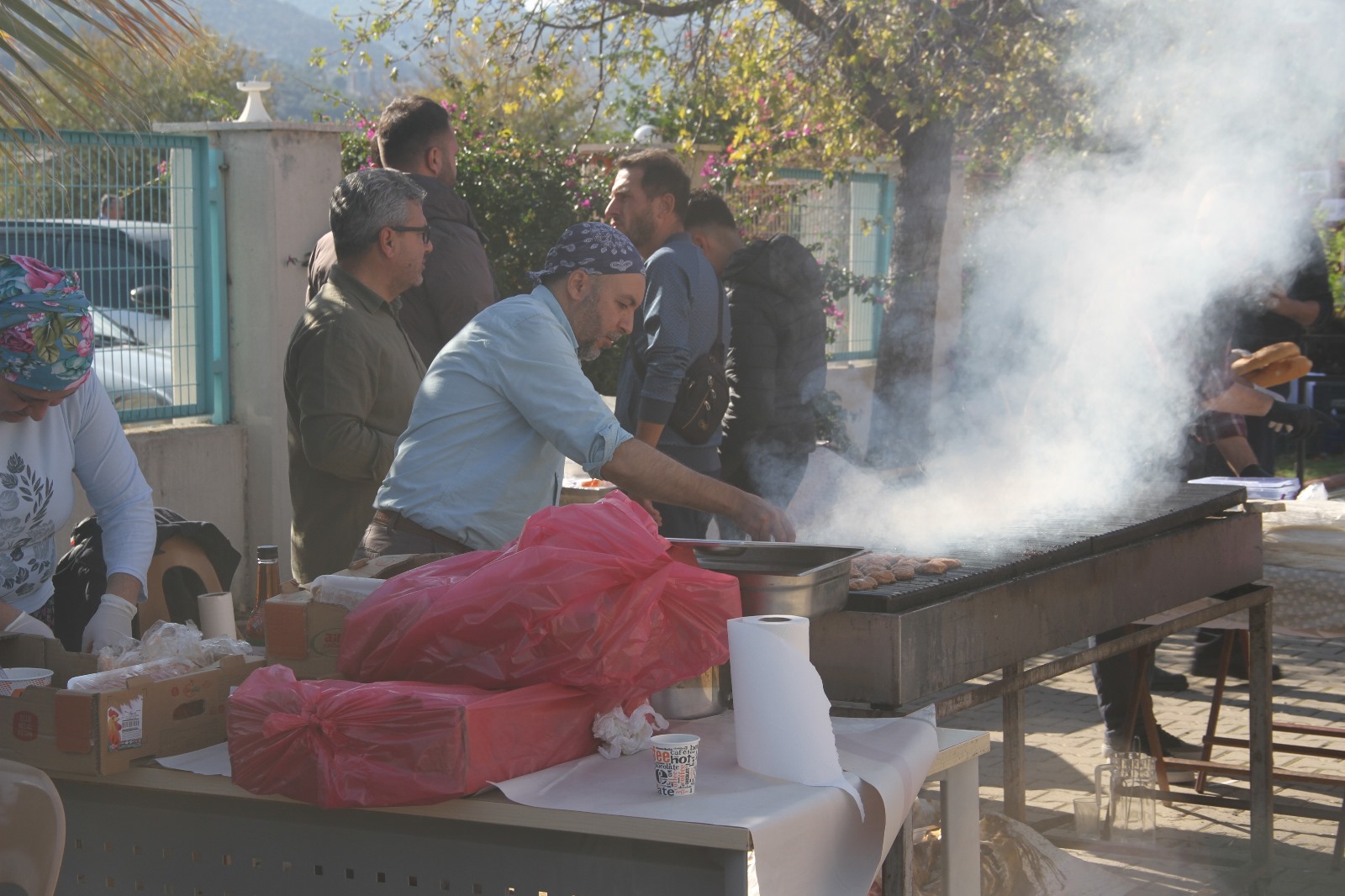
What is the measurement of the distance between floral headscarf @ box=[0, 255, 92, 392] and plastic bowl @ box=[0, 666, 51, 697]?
654mm

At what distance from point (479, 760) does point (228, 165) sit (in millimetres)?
6136

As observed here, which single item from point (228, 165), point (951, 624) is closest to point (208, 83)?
point (228, 165)

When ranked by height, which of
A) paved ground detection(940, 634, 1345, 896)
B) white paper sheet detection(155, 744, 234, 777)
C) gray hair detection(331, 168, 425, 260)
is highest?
gray hair detection(331, 168, 425, 260)

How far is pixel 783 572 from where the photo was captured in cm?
291

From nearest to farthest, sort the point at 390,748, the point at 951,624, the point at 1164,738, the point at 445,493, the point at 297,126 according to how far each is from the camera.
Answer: the point at 390,748 < the point at 951,624 < the point at 445,493 < the point at 1164,738 < the point at 297,126

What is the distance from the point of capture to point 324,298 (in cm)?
394

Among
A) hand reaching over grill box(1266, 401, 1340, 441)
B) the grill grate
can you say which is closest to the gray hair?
the grill grate

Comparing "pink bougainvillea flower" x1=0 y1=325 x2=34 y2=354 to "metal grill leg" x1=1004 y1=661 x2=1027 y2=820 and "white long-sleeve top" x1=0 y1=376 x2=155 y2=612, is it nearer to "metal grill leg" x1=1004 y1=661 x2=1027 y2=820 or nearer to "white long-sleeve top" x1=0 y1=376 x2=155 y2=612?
"white long-sleeve top" x1=0 y1=376 x2=155 y2=612

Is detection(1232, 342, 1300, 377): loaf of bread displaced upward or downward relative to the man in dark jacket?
downward

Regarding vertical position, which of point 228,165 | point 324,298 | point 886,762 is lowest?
point 886,762

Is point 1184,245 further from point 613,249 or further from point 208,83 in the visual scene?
point 208,83

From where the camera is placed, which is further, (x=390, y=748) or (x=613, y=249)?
(x=613, y=249)

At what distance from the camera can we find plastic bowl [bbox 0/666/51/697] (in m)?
2.33

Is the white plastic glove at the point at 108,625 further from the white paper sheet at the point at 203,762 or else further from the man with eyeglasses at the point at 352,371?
the man with eyeglasses at the point at 352,371
